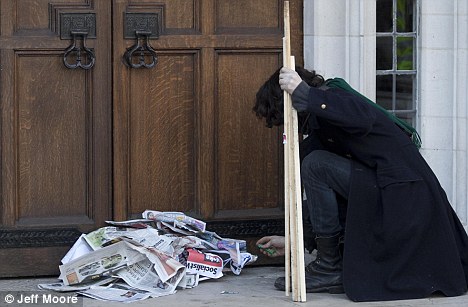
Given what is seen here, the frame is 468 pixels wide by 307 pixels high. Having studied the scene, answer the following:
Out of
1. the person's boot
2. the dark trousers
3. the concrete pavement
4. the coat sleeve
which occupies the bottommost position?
the concrete pavement

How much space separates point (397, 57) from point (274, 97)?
1.16m

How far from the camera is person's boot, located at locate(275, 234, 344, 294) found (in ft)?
18.6

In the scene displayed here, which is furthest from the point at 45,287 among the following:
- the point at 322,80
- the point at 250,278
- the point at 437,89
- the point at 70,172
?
the point at 437,89

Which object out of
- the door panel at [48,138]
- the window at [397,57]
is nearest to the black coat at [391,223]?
the window at [397,57]

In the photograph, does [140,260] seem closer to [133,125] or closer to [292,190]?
[133,125]

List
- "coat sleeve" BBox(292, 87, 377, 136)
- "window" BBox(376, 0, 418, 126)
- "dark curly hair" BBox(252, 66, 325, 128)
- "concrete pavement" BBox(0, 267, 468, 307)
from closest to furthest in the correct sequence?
"coat sleeve" BBox(292, 87, 377, 136) → "concrete pavement" BBox(0, 267, 468, 307) → "dark curly hair" BBox(252, 66, 325, 128) → "window" BBox(376, 0, 418, 126)

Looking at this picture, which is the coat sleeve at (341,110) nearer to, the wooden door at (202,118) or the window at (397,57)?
the wooden door at (202,118)

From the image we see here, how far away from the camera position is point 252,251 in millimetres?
6352

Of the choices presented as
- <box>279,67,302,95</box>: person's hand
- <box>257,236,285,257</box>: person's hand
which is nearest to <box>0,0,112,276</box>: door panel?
<box>257,236,285,257</box>: person's hand

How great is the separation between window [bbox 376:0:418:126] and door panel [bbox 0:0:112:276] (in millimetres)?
1577

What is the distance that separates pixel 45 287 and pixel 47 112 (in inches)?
36.6

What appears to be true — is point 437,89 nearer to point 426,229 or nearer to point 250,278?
point 426,229

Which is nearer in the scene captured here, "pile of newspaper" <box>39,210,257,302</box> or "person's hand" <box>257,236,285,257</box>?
"pile of newspaper" <box>39,210,257,302</box>

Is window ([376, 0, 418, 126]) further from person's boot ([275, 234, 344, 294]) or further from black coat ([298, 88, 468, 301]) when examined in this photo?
person's boot ([275, 234, 344, 294])
